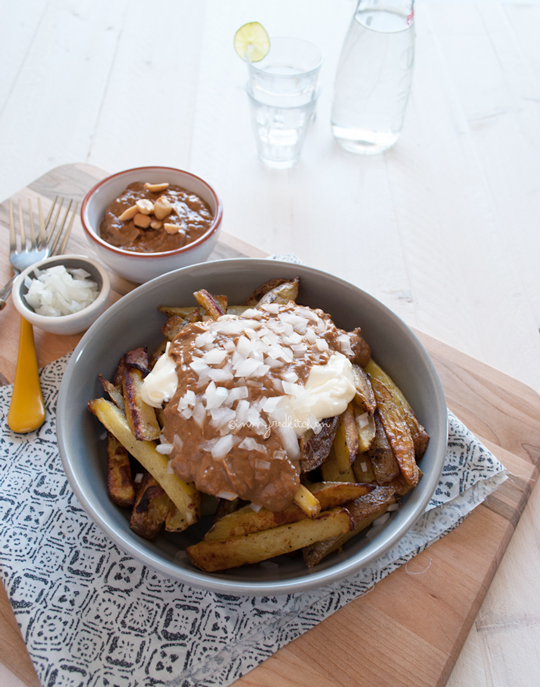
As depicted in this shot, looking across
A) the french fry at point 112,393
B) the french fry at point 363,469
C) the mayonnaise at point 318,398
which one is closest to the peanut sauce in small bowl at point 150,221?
the french fry at point 112,393

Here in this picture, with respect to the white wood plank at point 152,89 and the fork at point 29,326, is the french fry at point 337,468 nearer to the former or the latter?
the fork at point 29,326

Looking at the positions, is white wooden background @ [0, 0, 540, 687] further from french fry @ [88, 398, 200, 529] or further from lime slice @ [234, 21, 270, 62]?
french fry @ [88, 398, 200, 529]

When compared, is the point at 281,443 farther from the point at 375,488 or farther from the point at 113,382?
the point at 113,382

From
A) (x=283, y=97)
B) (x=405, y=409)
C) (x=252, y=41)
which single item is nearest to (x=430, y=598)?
(x=405, y=409)

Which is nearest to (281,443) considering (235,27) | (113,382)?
(113,382)

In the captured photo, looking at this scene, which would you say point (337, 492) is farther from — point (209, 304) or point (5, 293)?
point (5, 293)

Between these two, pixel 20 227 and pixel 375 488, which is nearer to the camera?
pixel 375 488
